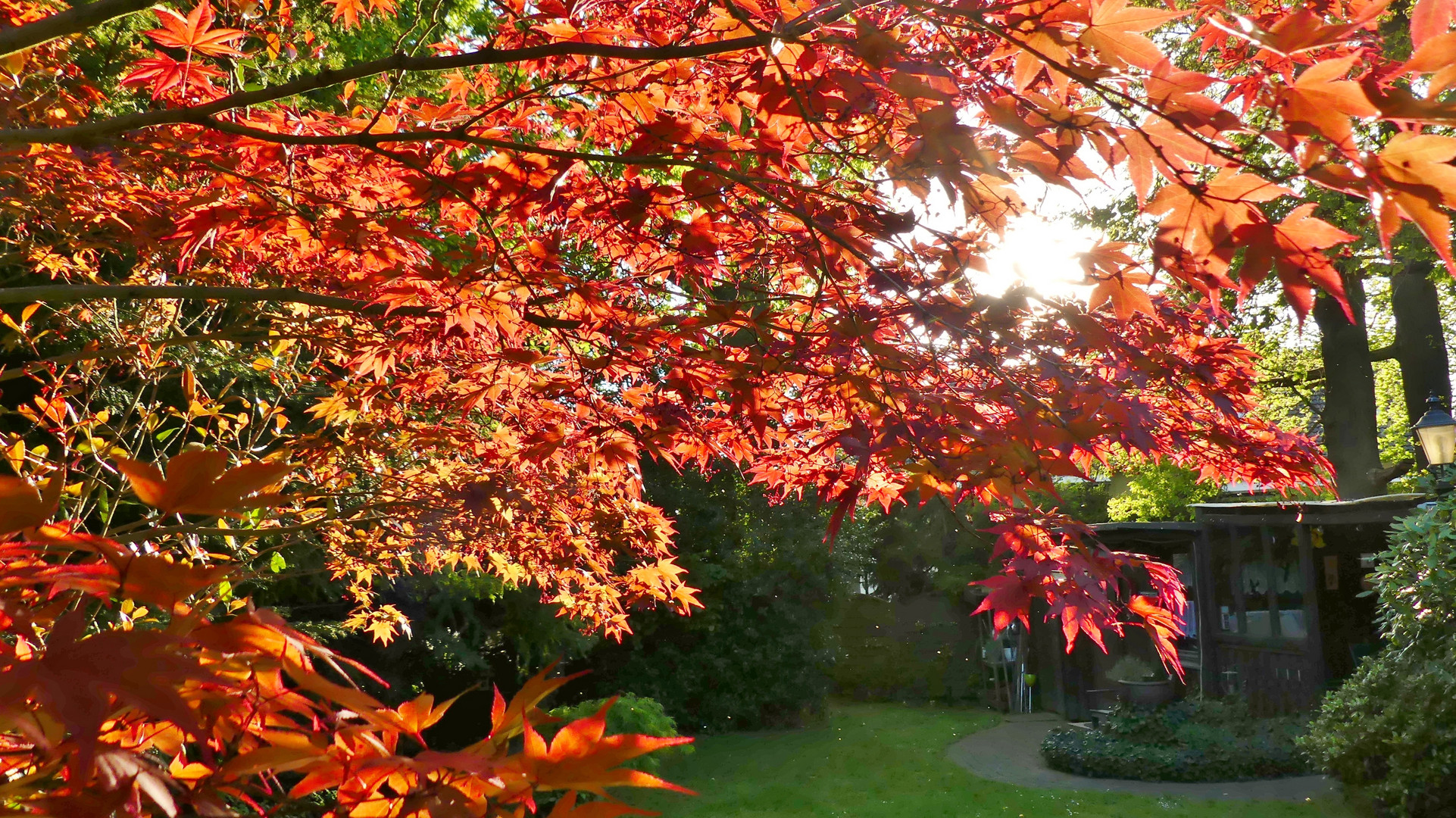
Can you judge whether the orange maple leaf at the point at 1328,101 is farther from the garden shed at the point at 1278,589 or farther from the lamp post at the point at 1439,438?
the garden shed at the point at 1278,589

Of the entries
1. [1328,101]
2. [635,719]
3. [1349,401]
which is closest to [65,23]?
[1328,101]

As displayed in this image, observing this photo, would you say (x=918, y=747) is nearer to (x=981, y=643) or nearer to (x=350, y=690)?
(x=981, y=643)

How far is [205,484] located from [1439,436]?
9226 mm

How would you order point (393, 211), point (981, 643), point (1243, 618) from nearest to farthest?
1. point (393, 211)
2. point (1243, 618)
3. point (981, 643)

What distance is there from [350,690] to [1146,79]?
1188mm

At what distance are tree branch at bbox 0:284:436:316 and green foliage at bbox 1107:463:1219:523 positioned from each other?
17733mm

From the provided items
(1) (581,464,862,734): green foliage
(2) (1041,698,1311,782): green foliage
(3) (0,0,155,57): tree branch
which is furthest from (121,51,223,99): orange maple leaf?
(1) (581,464,862,734): green foliage

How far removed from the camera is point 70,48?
4211 millimetres

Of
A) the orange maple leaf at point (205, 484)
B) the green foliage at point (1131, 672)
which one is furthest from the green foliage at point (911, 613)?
the orange maple leaf at point (205, 484)

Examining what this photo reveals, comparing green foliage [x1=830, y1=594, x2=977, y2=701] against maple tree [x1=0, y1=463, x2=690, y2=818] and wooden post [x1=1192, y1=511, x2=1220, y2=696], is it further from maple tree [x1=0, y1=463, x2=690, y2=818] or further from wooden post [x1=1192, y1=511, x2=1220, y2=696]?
maple tree [x1=0, y1=463, x2=690, y2=818]

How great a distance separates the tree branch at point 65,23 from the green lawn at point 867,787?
723 cm

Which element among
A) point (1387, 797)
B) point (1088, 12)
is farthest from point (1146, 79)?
point (1387, 797)

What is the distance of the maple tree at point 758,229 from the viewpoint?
4.25 ft

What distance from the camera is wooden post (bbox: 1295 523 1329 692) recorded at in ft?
31.9
